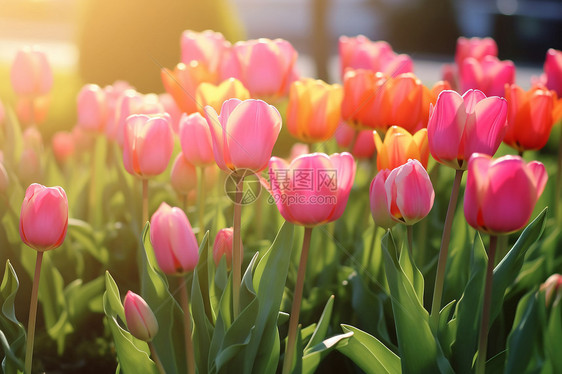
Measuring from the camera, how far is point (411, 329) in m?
1.33

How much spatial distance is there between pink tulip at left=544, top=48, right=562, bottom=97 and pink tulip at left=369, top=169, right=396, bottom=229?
1.10m

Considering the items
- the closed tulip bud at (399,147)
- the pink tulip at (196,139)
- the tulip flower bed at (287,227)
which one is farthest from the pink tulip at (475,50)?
the pink tulip at (196,139)

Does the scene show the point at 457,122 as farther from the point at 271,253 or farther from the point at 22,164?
the point at 22,164

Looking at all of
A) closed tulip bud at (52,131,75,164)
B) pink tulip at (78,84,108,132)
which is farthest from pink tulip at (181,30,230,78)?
closed tulip bud at (52,131,75,164)

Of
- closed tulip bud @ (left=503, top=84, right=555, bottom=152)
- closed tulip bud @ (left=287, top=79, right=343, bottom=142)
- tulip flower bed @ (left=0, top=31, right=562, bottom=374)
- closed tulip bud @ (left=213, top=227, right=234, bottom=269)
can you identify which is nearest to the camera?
tulip flower bed @ (left=0, top=31, right=562, bottom=374)

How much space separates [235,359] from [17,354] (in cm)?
47

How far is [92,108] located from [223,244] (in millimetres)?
885

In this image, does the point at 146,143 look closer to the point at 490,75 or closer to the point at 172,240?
the point at 172,240

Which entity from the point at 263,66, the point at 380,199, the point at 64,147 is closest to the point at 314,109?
the point at 263,66

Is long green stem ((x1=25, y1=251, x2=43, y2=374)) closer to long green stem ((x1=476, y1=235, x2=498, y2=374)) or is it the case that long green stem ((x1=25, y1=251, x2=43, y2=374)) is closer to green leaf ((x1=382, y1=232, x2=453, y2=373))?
green leaf ((x1=382, y1=232, x2=453, y2=373))

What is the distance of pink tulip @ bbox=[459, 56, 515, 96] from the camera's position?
6.91 feet

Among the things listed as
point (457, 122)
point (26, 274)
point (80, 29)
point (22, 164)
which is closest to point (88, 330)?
point (26, 274)

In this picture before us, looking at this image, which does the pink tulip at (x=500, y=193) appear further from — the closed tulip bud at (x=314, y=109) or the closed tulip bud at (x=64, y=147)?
the closed tulip bud at (x=64, y=147)

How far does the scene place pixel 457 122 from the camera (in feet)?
4.34
